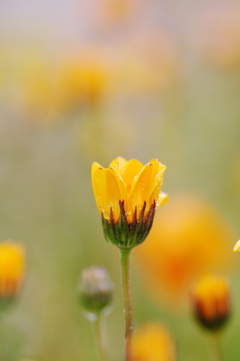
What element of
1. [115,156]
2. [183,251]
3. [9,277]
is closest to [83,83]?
[115,156]

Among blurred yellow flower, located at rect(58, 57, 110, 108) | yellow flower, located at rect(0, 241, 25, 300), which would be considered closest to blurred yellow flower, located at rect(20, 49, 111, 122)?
blurred yellow flower, located at rect(58, 57, 110, 108)

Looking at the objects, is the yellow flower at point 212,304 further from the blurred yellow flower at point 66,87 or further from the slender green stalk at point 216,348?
the blurred yellow flower at point 66,87

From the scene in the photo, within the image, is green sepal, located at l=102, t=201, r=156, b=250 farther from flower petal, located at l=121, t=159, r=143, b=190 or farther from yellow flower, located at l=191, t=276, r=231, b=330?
yellow flower, located at l=191, t=276, r=231, b=330

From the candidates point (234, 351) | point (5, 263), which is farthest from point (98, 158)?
point (5, 263)

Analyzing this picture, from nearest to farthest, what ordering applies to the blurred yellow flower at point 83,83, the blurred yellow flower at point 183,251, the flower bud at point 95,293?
the flower bud at point 95,293 < the blurred yellow flower at point 183,251 < the blurred yellow flower at point 83,83

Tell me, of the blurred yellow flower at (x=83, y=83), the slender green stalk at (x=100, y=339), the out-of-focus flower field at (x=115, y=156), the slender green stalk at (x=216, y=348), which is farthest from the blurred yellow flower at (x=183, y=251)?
the blurred yellow flower at (x=83, y=83)

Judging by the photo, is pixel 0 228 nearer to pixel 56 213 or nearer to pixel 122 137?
pixel 56 213

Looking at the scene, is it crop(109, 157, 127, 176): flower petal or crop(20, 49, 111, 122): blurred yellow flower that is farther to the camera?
crop(20, 49, 111, 122): blurred yellow flower

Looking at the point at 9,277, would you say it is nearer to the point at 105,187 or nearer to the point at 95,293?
the point at 95,293
